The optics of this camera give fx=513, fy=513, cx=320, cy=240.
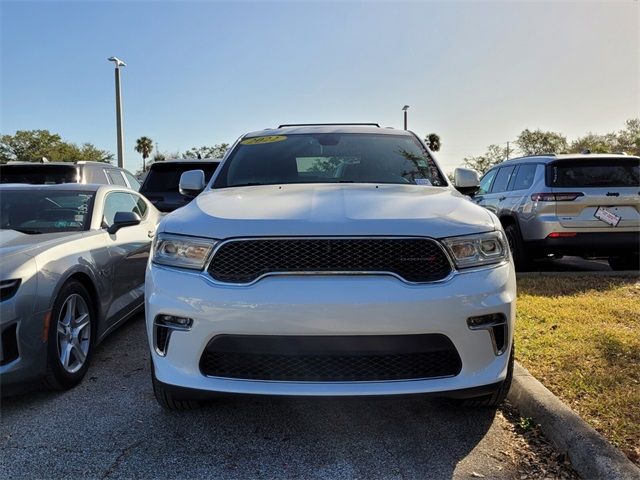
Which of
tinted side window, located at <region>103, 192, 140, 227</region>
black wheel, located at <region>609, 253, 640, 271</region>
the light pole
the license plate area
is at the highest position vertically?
the light pole

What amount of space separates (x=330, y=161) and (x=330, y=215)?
1.38 m

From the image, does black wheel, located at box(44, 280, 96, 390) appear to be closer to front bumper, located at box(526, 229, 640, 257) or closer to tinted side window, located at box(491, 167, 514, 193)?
front bumper, located at box(526, 229, 640, 257)

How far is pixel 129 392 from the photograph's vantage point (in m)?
3.50

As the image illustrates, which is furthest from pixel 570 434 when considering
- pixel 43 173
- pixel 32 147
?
pixel 32 147

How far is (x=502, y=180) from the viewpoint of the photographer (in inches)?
341

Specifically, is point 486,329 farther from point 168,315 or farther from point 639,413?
point 168,315

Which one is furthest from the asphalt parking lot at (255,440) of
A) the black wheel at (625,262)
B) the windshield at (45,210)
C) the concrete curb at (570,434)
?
the black wheel at (625,262)

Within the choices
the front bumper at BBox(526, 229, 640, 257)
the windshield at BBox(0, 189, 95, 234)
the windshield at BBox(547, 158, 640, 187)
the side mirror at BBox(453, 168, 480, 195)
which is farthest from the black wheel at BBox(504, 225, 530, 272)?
the windshield at BBox(0, 189, 95, 234)

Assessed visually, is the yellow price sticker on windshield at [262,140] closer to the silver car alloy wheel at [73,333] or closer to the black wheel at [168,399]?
the silver car alloy wheel at [73,333]

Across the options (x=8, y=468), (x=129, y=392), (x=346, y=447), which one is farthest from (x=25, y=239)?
(x=346, y=447)

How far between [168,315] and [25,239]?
5.89 ft

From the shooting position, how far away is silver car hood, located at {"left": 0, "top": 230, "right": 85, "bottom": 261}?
3.29m

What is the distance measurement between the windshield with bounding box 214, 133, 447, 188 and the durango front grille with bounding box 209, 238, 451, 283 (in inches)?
50.1

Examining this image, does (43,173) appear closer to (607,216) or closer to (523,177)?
(523,177)
